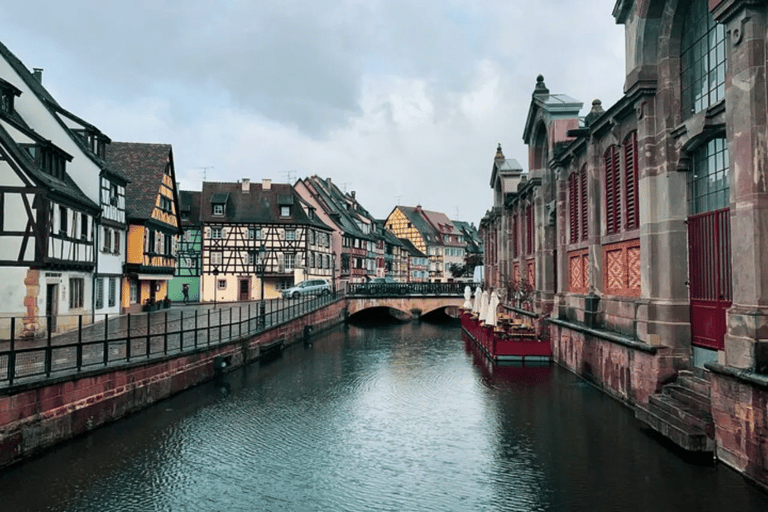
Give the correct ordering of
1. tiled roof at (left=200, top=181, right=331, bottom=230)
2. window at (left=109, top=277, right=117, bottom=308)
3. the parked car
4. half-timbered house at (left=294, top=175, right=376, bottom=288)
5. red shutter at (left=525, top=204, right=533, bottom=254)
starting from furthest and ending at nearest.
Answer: half-timbered house at (left=294, top=175, right=376, bottom=288), tiled roof at (left=200, top=181, right=331, bottom=230), the parked car, red shutter at (left=525, top=204, right=533, bottom=254), window at (left=109, top=277, right=117, bottom=308)

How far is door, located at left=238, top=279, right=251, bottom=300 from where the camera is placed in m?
54.2

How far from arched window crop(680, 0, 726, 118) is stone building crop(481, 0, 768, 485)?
0.04 m

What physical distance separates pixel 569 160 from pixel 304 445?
16.0 metres

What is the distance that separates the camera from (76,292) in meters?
25.5

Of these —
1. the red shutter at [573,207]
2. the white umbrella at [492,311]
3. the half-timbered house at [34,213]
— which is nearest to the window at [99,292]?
the half-timbered house at [34,213]

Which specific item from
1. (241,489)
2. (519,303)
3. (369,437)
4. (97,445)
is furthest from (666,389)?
(519,303)

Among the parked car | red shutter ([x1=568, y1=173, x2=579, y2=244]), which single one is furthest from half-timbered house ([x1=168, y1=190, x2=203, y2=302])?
red shutter ([x1=568, y1=173, x2=579, y2=244])

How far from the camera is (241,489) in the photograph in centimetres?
1095

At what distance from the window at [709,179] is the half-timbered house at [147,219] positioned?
28940 millimetres

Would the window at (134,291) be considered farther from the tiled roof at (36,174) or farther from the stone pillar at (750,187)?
the stone pillar at (750,187)

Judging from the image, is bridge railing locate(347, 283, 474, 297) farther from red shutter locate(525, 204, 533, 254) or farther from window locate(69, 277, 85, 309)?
window locate(69, 277, 85, 309)

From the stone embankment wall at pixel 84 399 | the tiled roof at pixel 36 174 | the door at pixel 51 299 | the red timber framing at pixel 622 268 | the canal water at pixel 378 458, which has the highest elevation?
the tiled roof at pixel 36 174

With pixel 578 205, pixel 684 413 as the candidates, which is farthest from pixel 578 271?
pixel 684 413

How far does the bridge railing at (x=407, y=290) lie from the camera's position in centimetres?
5219
